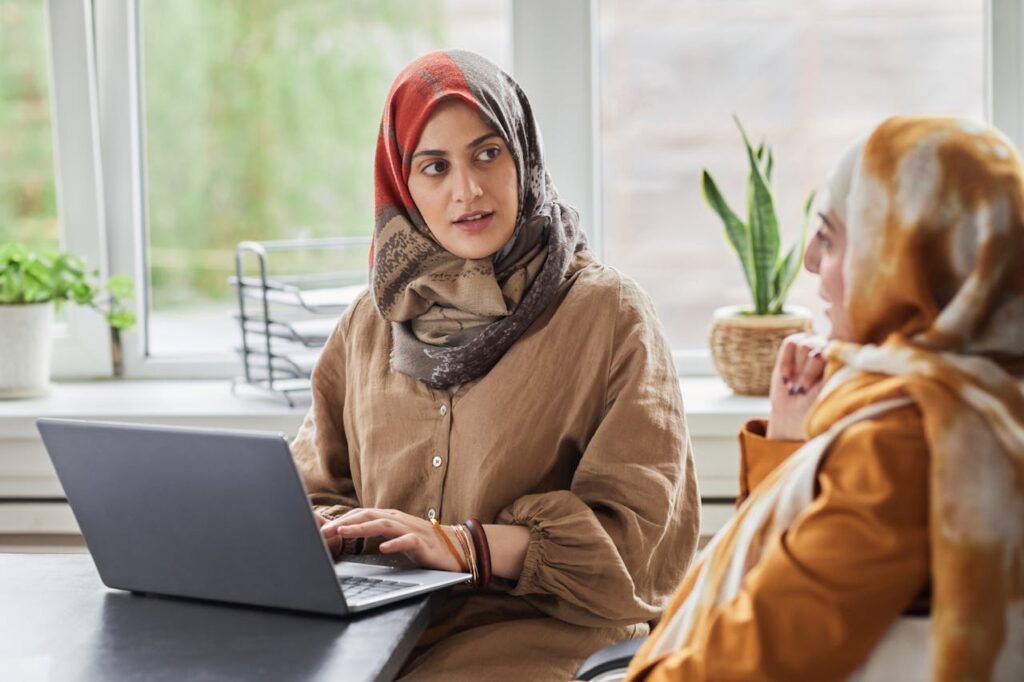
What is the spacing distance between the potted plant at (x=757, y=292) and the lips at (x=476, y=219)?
87cm

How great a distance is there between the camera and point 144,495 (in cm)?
143

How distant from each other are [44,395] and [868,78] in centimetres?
204

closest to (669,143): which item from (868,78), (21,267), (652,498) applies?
(868,78)

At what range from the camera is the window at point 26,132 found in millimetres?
3023

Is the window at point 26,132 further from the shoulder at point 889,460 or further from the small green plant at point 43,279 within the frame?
the shoulder at point 889,460

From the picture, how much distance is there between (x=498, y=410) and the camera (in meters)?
1.82

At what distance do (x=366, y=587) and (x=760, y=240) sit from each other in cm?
140

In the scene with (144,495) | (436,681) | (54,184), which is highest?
(54,184)

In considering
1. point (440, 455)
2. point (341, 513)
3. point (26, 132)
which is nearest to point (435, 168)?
point (440, 455)

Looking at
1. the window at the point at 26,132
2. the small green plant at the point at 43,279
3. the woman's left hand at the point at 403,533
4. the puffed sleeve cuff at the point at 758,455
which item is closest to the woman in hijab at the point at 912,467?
the puffed sleeve cuff at the point at 758,455

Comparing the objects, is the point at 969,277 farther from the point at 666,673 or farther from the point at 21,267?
the point at 21,267

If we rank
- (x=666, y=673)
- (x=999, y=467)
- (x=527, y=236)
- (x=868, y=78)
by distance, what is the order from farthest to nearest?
1. (x=868, y=78)
2. (x=527, y=236)
3. (x=666, y=673)
4. (x=999, y=467)

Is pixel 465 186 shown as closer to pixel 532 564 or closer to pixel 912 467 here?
pixel 532 564

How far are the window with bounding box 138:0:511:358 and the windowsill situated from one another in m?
0.31
